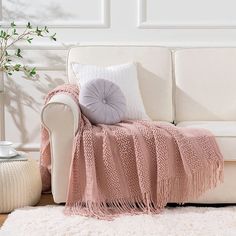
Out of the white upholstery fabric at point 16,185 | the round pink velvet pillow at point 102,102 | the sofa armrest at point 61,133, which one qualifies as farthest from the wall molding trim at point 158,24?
the white upholstery fabric at point 16,185

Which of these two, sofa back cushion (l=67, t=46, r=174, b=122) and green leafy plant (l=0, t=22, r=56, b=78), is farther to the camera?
green leafy plant (l=0, t=22, r=56, b=78)

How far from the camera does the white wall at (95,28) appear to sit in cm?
368

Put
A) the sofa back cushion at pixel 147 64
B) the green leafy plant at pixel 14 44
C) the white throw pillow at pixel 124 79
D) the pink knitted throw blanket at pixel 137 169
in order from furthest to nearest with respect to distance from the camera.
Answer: the green leafy plant at pixel 14 44, the sofa back cushion at pixel 147 64, the white throw pillow at pixel 124 79, the pink knitted throw blanket at pixel 137 169

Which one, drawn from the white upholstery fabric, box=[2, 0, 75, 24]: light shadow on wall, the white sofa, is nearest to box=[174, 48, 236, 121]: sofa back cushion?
the white sofa

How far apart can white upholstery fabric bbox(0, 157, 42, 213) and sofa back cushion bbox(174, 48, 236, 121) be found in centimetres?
112

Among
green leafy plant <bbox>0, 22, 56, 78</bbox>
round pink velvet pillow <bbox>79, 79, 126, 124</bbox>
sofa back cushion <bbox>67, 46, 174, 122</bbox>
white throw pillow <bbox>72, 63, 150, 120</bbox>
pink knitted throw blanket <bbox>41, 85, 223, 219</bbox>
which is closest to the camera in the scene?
pink knitted throw blanket <bbox>41, 85, 223, 219</bbox>

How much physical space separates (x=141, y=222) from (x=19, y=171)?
0.69 meters

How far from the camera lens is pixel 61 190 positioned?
2674mm

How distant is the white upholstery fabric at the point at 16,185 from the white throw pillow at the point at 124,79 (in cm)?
66

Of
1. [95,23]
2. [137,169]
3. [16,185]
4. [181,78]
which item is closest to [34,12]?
[95,23]

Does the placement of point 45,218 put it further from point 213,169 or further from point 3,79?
point 3,79

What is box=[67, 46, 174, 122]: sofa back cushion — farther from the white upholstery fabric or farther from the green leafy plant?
the white upholstery fabric

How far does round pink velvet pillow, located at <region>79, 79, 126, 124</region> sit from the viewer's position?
110 inches

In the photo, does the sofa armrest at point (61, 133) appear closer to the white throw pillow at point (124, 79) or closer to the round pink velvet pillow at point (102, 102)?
the round pink velvet pillow at point (102, 102)
